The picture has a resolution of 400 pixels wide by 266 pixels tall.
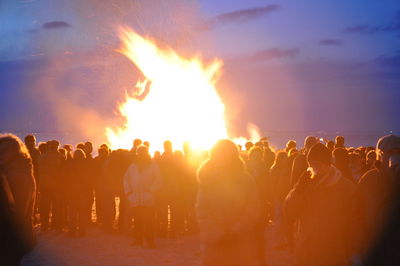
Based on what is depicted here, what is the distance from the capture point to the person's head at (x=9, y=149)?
4.49 m

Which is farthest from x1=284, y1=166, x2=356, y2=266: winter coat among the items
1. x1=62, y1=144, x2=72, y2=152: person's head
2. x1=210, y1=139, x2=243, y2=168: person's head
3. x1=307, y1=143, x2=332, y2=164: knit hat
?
x1=62, y1=144, x2=72, y2=152: person's head

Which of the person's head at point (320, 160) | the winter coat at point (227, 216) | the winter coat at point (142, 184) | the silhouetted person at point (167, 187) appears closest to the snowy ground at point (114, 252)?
the silhouetted person at point (167, 187)

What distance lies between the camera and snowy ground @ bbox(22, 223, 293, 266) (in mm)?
9375

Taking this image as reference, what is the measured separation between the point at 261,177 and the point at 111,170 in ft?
13.2

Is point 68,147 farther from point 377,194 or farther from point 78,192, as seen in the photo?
point 377,194

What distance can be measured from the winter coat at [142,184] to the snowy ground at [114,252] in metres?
1.18

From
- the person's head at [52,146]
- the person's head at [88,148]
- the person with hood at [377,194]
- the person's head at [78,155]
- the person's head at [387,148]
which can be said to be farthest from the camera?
the person's head at [88,148]

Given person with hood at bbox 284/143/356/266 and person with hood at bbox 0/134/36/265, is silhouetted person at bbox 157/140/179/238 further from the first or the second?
person with hood at bbox 284/143/356/266

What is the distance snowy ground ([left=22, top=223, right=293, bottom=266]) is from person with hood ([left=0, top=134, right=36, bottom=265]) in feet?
16.8

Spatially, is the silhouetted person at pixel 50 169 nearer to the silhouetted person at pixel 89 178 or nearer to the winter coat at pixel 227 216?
the silhouetted person at pixel 89 178

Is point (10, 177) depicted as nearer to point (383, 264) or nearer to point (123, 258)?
point (383, 264)

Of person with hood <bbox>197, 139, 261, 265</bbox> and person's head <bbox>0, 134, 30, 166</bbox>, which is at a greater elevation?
person's head <bbox>0, 134, 30, 166</bbox>

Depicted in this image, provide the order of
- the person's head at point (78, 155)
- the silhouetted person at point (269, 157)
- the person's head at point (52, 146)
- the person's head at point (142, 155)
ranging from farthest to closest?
1. the silhouetted person at point (269, 157)
2. the person's head at point (78, 155)
3. the person's head at point (52, 146)
4. the person's head at point (142, 155)

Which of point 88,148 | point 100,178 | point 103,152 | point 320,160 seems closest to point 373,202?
point 320,160
